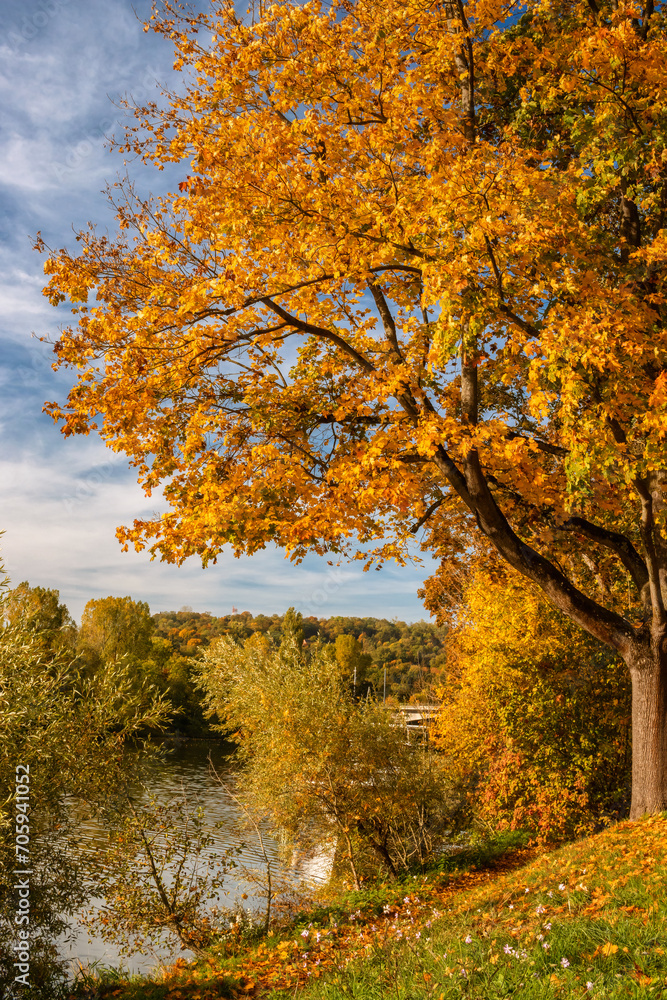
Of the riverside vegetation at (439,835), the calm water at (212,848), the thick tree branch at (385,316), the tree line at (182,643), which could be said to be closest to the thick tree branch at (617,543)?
the riverside vegetation at (439,835)

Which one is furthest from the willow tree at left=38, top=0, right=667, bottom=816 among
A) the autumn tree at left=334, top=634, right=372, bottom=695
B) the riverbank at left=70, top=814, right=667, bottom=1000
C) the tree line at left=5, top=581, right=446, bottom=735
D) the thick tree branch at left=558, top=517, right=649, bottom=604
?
the autumn tree at left=334, top=634, right=372, bottom=695

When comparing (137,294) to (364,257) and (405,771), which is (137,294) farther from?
(405,771)

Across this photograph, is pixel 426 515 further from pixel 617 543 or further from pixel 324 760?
pixel 324 760

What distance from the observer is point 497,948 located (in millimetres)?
4531

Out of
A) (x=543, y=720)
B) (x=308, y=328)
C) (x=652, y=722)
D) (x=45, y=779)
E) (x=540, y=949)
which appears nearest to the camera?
(x=540, y=949)

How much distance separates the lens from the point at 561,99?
821 centimetres

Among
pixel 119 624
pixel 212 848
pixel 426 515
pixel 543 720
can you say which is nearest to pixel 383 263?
pixel 426 515

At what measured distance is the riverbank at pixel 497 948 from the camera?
12.9ft

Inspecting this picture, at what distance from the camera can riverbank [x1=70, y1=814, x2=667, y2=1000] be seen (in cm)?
394

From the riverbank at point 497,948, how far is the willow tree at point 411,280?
301cm

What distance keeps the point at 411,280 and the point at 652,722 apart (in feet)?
23.4

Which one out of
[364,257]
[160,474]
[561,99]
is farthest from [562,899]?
[561,99]

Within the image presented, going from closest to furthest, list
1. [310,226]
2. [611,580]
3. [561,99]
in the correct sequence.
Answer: [310,226] < [561,99] < [611,580]

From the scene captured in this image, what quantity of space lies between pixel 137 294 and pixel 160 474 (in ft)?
7.33
